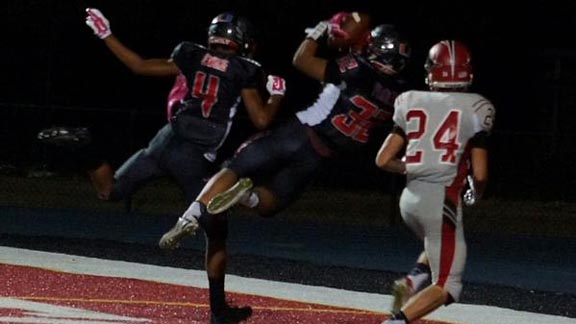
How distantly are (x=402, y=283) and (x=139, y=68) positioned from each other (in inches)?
90.1

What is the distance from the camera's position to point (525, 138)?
20188 mm

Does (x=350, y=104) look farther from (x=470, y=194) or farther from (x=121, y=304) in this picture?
(x=121, y=304)

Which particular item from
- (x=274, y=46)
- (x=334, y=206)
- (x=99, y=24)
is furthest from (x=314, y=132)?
(x=274, y=46)

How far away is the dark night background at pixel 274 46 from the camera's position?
26234 millimetres

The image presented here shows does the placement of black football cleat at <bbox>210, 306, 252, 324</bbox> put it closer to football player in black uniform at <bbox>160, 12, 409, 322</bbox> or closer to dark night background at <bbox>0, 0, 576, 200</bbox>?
football player in black uniform at <bbox>160, 12, 409, 322</bbox>

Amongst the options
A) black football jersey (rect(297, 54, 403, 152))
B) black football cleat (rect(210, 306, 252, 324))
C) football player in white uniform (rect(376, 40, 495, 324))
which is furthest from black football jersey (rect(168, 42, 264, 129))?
football player in white uniform (rect(376, 40, 495, 324))

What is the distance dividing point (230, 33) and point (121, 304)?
1.95m

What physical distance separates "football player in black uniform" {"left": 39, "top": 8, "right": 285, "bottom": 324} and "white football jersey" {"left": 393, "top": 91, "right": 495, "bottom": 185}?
4.49 ft

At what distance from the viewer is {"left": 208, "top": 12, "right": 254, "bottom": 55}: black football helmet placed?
31.3ft

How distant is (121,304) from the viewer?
1025cm

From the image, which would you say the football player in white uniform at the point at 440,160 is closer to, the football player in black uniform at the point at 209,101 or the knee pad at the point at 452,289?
the knee pad at the point at 452,289

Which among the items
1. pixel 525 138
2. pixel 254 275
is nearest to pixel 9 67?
pixel 525 138

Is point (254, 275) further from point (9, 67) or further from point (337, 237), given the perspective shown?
point (9, 67)

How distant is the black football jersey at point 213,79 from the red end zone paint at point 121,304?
1.27 m
